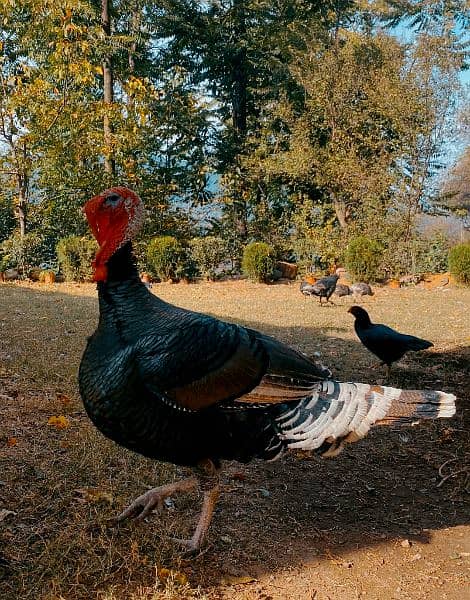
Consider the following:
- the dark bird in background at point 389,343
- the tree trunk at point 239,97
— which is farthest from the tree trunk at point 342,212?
the dark bird in background at point 389,343

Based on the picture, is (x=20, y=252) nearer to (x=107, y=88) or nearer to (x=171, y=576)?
(x=107, y=88)

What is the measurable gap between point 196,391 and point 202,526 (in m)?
0.79

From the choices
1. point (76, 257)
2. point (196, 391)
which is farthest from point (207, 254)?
point (196, 391)

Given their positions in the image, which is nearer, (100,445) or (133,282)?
(133,282)

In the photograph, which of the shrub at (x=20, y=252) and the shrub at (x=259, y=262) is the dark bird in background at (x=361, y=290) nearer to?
the shrub at (x=259, y=262)

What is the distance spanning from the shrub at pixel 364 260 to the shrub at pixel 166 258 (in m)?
4.31

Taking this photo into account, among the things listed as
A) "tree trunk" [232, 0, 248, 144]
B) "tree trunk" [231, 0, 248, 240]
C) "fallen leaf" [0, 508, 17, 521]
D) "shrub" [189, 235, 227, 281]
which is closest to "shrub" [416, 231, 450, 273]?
"shrub" [189, 235, 227, 281]

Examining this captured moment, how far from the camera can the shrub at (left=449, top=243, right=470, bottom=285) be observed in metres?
12.4

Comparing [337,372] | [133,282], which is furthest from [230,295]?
[133,282]

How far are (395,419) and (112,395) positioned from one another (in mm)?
1219

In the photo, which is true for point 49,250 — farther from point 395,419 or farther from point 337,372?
point 395,419

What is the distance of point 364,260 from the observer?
13273mm

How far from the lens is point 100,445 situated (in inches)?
133

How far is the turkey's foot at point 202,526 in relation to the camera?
248cm
